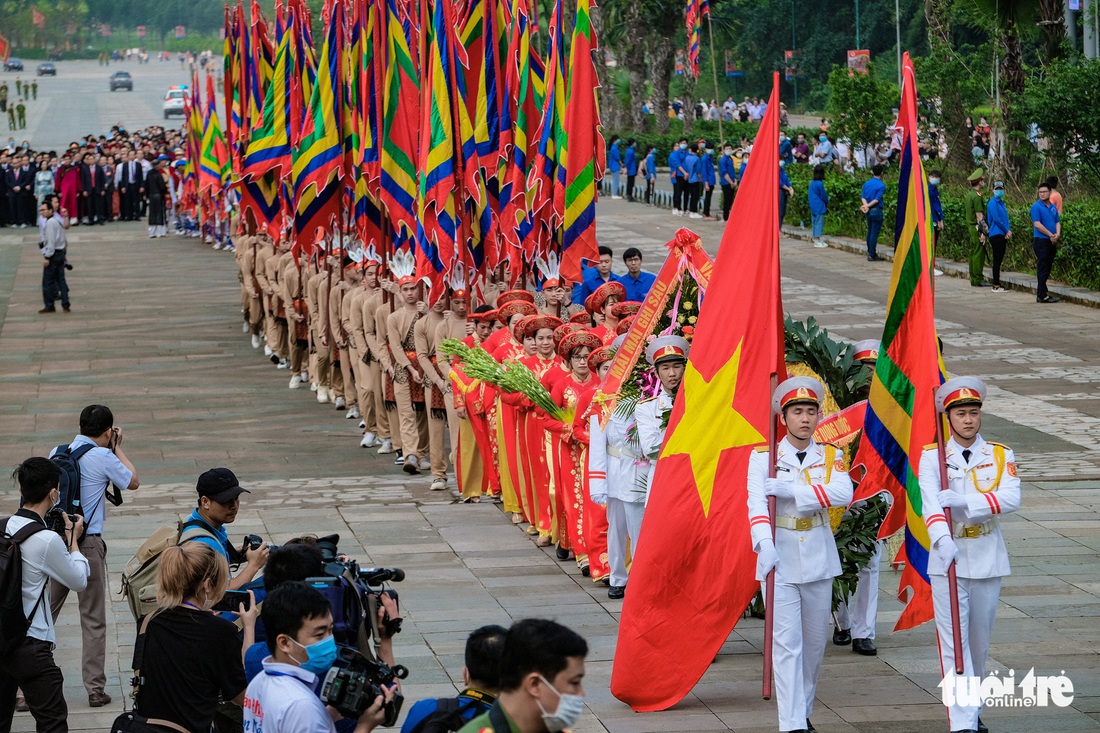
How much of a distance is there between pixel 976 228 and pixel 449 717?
21228mm

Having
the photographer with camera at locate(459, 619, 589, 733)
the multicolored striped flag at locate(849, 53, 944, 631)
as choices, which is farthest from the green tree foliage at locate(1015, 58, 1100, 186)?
the photographer with camera at locate(459, 619, 589, 733)

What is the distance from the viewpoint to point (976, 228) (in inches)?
967

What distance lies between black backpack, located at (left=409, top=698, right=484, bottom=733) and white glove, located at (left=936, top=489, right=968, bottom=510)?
11.7 feet

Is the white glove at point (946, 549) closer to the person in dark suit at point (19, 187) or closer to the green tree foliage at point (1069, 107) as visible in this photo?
the green tree foliage at point (1069, 107)

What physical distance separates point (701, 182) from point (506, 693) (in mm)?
31913

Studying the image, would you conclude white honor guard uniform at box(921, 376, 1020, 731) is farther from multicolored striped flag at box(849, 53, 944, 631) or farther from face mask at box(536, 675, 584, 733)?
face mask at box(536, 675, 584, 733)

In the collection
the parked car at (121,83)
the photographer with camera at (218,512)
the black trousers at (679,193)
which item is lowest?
the photographer with camera at (218,512)

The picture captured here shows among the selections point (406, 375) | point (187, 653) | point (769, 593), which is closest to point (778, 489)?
point (769, 593)

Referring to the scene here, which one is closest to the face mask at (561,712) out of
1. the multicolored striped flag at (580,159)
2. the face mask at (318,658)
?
the face mask at (318,658)

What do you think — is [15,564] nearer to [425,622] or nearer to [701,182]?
[425,622]

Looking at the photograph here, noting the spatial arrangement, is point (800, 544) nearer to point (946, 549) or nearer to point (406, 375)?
point (946, 549)

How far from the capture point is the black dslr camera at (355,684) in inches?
193

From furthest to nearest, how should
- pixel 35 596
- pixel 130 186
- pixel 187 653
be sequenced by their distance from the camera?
pixel 130 186, pixel 35 596, pixel 187 653

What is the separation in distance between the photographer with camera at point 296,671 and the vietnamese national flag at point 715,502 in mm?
3349
